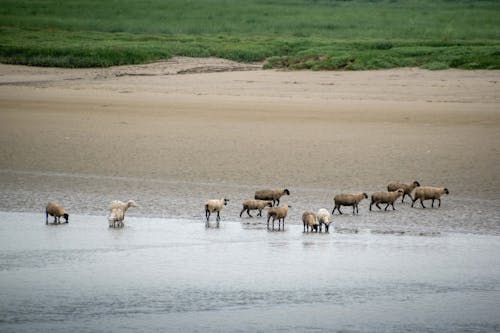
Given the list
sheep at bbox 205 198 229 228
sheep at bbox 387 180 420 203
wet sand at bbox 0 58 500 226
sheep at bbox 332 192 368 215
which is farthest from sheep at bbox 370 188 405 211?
sheep at bbox 205 198 229 228

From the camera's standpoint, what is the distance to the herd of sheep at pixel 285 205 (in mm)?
13928

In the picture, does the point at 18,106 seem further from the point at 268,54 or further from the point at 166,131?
the point at 268,54

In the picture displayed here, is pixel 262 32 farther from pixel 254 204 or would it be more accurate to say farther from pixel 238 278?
pixel 238 278

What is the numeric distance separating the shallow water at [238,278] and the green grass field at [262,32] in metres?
21.3

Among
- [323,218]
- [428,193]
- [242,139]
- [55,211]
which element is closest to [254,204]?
[323,218]

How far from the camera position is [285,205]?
47.0 feet

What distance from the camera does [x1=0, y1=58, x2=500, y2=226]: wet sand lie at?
17.0 m

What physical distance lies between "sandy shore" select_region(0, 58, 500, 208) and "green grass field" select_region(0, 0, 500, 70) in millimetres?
5277

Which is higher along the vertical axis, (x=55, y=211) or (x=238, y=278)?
(x=55, y=211)

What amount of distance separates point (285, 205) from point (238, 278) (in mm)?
2947

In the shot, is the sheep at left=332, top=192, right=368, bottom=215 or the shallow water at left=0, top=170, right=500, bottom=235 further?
the sheep at left=332, top=192, right=368, bottom=215

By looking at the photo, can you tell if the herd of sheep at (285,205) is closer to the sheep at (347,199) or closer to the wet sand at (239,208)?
the sheep at (347,199)

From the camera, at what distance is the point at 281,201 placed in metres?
16.1

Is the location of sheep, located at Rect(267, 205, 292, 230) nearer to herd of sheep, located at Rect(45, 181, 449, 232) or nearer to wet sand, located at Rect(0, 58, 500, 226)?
herd of sheep, located at Rect(45, 181, 449, 232)
